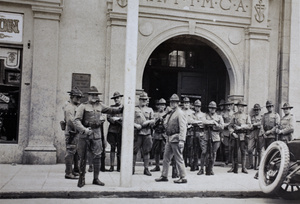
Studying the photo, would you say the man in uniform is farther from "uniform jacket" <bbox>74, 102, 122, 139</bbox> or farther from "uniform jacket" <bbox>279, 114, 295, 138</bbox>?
"uniform jacket" <bbox>279, 114, 295, 138</bbox>

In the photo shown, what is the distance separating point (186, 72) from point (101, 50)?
3.85 m

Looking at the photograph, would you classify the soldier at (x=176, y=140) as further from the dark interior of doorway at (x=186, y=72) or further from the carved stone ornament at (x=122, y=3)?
the dark interior of doorway at (x=186, y=72)

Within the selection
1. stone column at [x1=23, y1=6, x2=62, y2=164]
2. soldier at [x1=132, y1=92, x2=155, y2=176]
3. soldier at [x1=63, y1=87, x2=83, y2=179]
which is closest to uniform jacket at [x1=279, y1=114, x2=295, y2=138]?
soldier at [x1=132, y1=92, x2=155, y2=176]

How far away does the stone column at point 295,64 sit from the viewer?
12.4 m

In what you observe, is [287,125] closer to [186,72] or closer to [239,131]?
[239,131]

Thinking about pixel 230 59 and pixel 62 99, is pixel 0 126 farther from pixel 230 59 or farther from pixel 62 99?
pixel 230 59

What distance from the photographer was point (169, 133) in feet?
28.4

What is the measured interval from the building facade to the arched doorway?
1.77 ft

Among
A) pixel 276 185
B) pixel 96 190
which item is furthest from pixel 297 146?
pixel 96 190

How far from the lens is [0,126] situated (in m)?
10.5

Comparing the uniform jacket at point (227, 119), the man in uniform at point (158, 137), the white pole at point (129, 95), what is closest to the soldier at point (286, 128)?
the uniform jacket at point (227, 119)

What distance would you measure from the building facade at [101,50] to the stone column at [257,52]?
0.04 m

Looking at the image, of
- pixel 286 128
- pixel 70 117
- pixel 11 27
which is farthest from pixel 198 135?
pixel 11 27

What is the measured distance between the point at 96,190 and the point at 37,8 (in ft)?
20.0
